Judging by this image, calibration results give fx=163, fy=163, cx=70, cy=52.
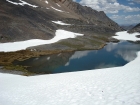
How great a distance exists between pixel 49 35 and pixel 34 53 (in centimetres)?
3005

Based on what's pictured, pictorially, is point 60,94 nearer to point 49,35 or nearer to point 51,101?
point 51,101

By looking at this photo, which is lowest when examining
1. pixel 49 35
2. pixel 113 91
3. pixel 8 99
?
pixel 8 99

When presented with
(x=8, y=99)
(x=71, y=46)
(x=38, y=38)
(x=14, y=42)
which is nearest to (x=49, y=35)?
(x=38, y=38)

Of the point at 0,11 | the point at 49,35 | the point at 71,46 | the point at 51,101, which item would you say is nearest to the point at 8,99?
the point at 51,101

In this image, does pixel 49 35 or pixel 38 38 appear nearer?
pixel 38 38

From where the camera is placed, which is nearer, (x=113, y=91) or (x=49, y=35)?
(x=113, y=91)

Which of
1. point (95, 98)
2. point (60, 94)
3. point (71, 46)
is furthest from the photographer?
point (71, 46)

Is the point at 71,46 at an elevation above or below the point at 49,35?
below

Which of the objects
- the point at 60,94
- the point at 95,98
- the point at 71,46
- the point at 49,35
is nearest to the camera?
the point at 95,98

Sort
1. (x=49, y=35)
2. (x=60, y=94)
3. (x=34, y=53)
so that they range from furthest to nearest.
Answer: (x=49, y=35) < (x=34, y=53) < (x=60, y=94)

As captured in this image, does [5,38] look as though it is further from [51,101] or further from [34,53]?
[51,101]

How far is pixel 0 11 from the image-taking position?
324ft

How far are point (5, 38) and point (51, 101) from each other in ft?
218

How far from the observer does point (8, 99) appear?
17375 mm
